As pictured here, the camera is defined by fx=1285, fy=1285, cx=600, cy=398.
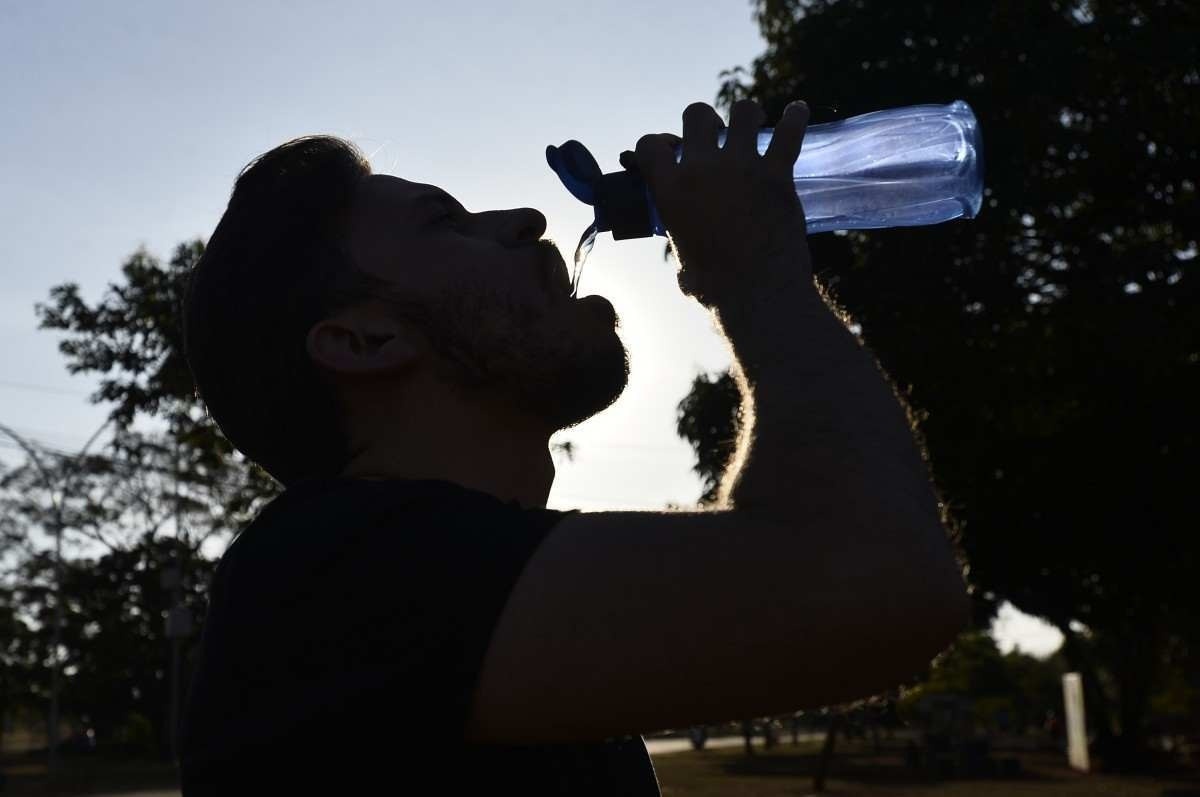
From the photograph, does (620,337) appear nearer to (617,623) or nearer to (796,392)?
(796,392)

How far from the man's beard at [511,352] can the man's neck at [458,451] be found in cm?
4

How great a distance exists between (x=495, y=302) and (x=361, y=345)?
8.3 inches

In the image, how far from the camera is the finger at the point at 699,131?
1.69 m

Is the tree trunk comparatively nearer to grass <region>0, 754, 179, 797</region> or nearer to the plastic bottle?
grass <region>0, 754, 179, 797</region>

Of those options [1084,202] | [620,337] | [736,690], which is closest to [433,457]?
[620,337]

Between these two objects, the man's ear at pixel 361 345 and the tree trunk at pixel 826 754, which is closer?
the man's ear at pixel 361 345

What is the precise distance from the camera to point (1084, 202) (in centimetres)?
1383

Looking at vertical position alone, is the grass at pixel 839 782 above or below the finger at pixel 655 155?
below

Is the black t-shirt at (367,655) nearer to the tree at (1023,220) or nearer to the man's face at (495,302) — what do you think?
the man's face at (495,302)

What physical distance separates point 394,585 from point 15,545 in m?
47.9

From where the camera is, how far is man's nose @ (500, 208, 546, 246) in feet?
6.55

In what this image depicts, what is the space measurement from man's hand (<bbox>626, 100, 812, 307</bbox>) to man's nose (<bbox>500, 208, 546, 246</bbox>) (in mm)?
331

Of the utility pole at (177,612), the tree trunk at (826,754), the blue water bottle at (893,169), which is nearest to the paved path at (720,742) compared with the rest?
the utility pole at (177,612)

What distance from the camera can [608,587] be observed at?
138 centimetres
